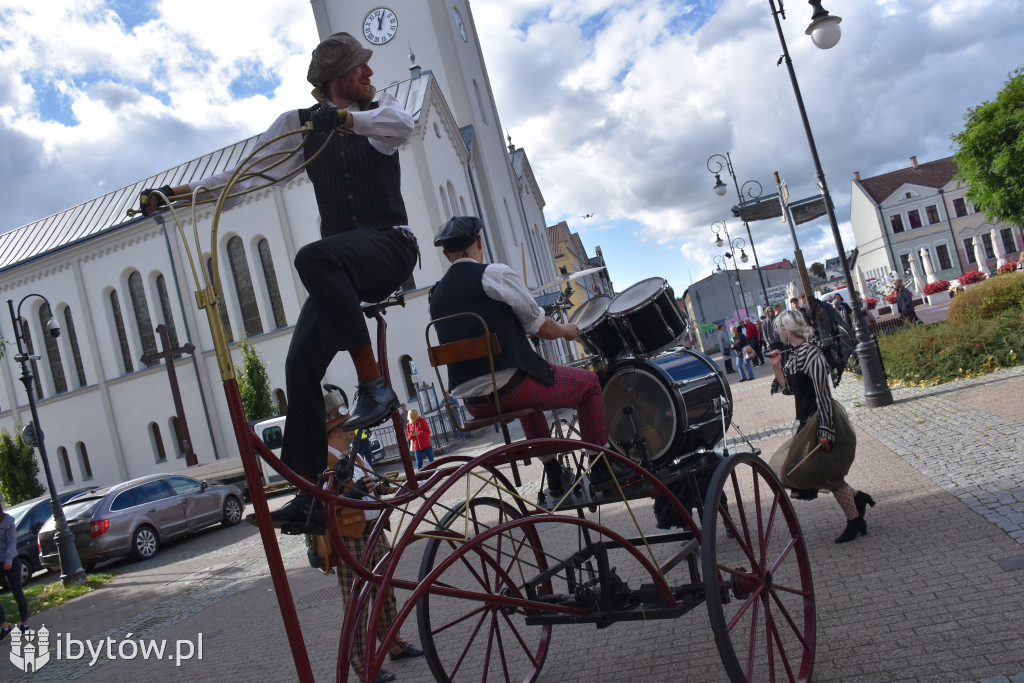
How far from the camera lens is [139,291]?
110ft

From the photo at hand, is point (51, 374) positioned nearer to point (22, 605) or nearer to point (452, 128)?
point (452, 128)

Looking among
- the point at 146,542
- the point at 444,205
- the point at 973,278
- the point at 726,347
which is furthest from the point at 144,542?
the point at 973,278

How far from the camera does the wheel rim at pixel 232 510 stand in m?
17.7

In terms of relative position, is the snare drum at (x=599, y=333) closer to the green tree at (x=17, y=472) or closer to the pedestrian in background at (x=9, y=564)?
the pedestrian in background at (x=9, y=564)

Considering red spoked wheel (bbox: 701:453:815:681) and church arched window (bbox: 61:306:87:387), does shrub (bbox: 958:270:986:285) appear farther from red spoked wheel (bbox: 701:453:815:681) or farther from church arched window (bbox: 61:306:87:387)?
church arched window (bbox: 61:306:87:387)

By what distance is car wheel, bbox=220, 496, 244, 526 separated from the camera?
17.7 metres

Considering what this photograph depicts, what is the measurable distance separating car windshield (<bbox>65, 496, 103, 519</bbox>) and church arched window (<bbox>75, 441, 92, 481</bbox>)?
21.3 m

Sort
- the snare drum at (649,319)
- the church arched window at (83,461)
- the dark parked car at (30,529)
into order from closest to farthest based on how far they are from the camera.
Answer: the snare drum at (649,319), the dark parked car at (30,529), the church arched window at (83,461)

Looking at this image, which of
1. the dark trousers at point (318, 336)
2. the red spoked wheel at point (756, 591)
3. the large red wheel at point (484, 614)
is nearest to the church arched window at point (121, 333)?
the large red wheel at point (484, 614)

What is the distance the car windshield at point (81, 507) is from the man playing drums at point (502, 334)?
556 inches

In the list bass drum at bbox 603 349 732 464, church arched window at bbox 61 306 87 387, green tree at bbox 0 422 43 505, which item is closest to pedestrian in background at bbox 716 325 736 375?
bass drum at bbox 603 349 732 464

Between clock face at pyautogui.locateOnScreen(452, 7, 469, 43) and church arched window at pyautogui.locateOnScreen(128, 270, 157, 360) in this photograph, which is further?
clock face at pyautogui.locateOnScreen(452, 7, 469, 43)

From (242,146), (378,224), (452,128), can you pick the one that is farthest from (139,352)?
(378,224)

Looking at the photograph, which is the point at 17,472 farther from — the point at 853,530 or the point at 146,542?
the point at 853,530
